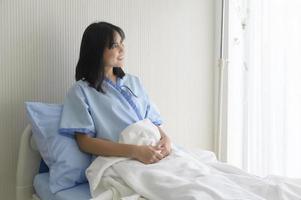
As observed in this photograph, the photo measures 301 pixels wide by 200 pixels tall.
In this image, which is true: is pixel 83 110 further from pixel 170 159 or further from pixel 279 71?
pixel 279 71

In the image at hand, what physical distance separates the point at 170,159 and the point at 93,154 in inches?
12.8

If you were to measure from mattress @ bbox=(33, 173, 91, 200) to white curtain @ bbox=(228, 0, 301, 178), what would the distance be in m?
1.20

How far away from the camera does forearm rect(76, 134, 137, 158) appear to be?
129 cm

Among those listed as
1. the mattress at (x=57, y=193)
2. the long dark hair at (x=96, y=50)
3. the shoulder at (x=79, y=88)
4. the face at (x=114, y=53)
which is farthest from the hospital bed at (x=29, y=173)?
the face at (x=114, y=53)

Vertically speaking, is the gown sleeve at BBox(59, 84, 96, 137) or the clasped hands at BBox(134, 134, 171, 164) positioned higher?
the gown sleeve at BBox(59, 84, 96, 137)

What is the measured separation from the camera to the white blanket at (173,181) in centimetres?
103

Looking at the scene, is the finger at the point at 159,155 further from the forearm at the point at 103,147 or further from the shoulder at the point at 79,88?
the shoulder at the point at 79,88

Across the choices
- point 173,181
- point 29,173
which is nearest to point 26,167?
point 29,173

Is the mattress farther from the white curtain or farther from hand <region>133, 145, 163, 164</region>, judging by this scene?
the white curtain

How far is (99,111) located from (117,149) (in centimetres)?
22

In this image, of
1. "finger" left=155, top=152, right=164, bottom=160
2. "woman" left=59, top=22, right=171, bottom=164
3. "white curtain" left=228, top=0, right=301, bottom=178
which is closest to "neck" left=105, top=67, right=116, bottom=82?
"woman" left=59, top=22, right=171, bottom=164

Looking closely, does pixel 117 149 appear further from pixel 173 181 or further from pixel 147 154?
pixel 173 181

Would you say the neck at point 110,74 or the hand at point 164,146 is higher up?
the neck at point 110,74

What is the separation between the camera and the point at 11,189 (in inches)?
61.2
